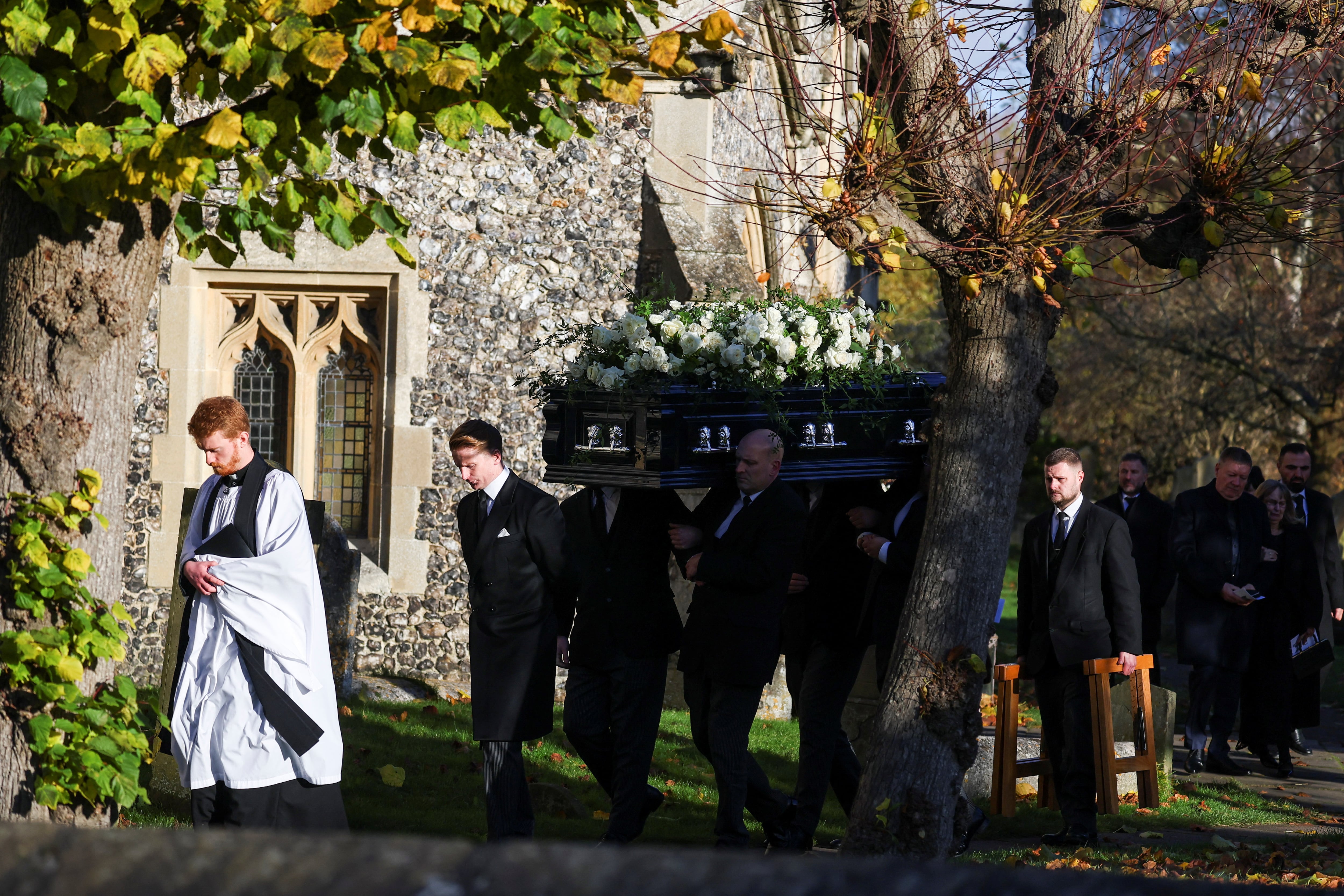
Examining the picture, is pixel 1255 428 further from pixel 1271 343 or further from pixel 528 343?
pixel 528 343

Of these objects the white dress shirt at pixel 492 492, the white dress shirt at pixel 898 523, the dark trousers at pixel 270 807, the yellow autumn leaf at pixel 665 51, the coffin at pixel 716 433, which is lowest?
the dark trousers at pixel 270 807

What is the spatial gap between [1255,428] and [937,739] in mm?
19693

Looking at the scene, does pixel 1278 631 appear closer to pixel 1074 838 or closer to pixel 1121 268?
pixel 1074 838

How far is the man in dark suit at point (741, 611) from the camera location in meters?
5.87

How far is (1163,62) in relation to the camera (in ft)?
18.2

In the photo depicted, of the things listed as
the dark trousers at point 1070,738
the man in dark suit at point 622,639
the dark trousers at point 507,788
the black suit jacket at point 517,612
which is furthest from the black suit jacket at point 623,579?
the dark trousers at point 1070,738

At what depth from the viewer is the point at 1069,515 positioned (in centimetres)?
675

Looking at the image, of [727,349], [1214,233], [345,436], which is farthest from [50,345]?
[345,436]

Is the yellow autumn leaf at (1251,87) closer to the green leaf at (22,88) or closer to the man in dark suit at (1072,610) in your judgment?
the man in dark suit at (1072,610)

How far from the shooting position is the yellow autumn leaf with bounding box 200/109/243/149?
3566 mm

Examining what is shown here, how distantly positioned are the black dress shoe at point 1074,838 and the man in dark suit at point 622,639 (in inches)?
75.4

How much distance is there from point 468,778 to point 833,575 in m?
2.63

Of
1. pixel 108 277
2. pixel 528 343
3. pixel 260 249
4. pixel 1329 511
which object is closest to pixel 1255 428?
pixel 1329 511

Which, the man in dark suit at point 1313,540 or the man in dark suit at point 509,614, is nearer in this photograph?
the man in dark suit at point 509,614
